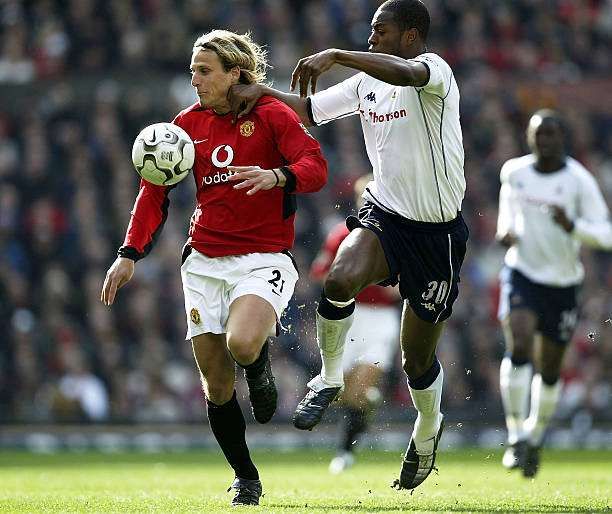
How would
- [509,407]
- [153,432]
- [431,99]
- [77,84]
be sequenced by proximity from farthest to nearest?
[77,84], [153,432], [509,407], [431,99]

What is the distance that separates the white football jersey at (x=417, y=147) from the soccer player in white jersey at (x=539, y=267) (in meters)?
3.26

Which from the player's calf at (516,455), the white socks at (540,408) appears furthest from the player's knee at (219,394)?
the white socks at (540,408)

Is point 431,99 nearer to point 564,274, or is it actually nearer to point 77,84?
point 564,274

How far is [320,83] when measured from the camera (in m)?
19.2

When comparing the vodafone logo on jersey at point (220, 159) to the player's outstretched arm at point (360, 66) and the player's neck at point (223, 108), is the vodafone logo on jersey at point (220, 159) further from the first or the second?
the player's outstretched arm at point (360, 66)

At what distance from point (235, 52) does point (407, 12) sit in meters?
1.07

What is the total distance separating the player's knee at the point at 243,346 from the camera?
753 cm

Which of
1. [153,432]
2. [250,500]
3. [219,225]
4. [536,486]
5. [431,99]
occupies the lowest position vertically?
[153,432]

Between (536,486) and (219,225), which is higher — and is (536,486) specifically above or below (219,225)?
below

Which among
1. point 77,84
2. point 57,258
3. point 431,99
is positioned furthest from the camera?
point 77,84

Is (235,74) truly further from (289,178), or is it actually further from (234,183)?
(289,178)

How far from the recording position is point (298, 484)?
10203mm

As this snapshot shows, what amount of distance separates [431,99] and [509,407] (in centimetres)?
424

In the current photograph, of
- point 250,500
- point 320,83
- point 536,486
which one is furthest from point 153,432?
point 250,500
